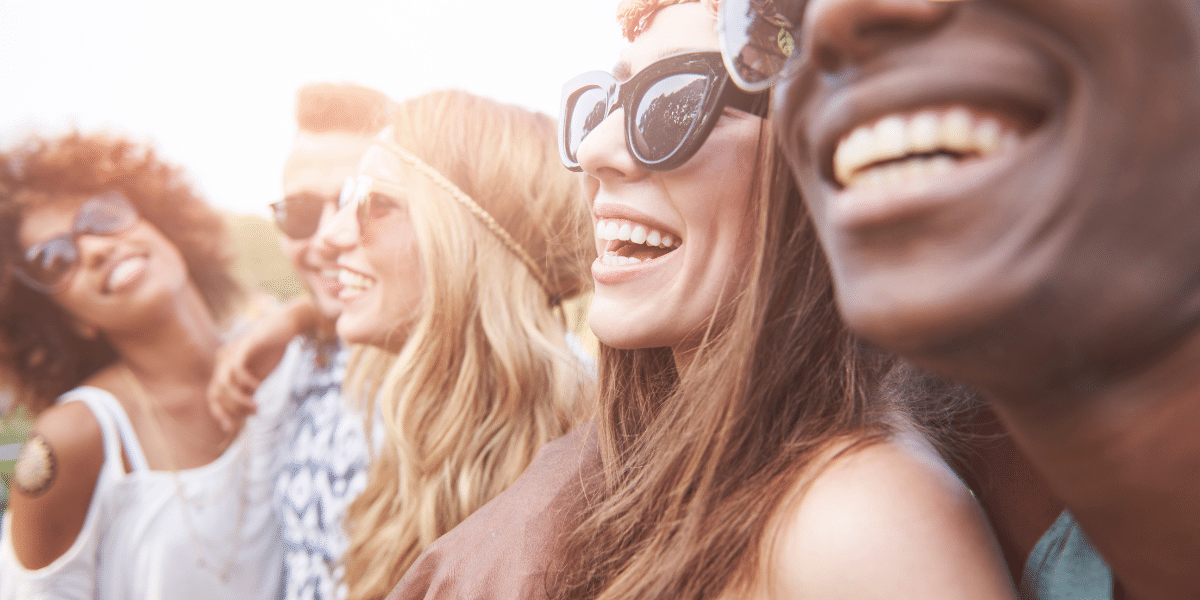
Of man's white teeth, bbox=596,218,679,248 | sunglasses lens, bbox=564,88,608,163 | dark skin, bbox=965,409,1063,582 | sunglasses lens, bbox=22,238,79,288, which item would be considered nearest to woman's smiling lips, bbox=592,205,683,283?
man's white teeth, bbox=596,218,679,248

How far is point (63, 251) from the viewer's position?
181 centimetres

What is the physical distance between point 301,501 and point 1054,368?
1.79m

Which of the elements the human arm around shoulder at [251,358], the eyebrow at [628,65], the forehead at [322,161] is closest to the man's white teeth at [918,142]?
the eyebrow at [628,65]

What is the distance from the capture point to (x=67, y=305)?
1846 mm

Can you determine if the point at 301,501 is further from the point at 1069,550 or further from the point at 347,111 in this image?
the point at 1069,550

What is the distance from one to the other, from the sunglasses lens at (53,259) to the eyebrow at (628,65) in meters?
1.68

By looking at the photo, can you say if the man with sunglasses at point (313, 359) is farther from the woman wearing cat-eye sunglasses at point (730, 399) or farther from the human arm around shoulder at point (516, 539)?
the woman wearing cat-eye sunglasses at point (730, 399)

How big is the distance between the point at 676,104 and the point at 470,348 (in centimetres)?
90

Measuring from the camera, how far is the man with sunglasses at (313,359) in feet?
5.58

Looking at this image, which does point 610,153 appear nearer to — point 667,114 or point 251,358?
point 667,114

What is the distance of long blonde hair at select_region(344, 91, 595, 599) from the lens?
4.77ft

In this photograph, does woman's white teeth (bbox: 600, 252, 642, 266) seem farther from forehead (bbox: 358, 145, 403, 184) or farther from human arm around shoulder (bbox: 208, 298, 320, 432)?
human arm around shoulder (bbox: 208, 298, 320, 432)

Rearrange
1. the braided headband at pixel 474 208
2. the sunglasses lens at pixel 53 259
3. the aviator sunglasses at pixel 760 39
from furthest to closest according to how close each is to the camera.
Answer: the sunglasses lens at pixel 53 259 → the braided headband at pixel 474 208 → the aviator sunglasses at pixel 760 39

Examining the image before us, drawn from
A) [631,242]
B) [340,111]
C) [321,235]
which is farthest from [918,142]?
[340,111]
